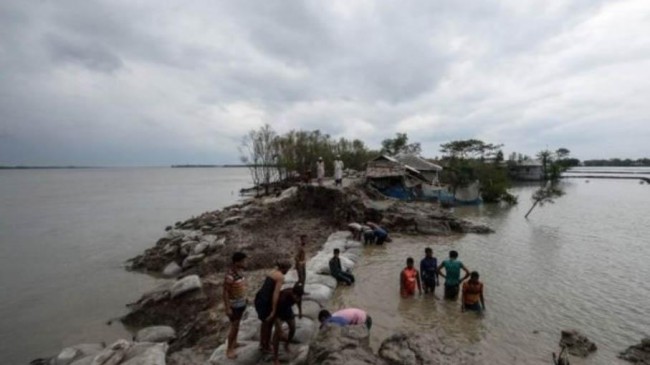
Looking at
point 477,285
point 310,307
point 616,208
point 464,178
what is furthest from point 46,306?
point 616,208

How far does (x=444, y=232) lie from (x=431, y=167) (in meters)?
19.3

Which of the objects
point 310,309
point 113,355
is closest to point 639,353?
point 310,309

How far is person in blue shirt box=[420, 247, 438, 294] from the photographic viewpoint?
11.0m

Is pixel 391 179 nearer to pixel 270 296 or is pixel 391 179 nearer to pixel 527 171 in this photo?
pixel 270 296

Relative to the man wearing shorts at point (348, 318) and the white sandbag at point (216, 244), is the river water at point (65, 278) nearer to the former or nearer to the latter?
the white sandbag at point (216, 244)

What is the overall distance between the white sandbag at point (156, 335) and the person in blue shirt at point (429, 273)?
6.89 m

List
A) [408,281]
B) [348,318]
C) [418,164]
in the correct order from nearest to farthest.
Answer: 1. [348,318]
2. [408,281]
3. [418,164]

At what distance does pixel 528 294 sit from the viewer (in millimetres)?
11727

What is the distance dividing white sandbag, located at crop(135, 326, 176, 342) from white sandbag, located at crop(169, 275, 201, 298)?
163 centimetres

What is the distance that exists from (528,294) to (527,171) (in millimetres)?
76565

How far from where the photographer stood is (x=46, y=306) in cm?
1278

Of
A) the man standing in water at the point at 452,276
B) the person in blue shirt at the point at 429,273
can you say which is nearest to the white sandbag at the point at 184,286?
the person in blue shirt at the point at 429,273

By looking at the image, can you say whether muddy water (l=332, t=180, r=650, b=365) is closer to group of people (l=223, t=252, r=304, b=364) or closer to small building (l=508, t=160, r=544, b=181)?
group of people (l=223, t=252, r=304, b=364)

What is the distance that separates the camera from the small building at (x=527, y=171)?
258 feet
